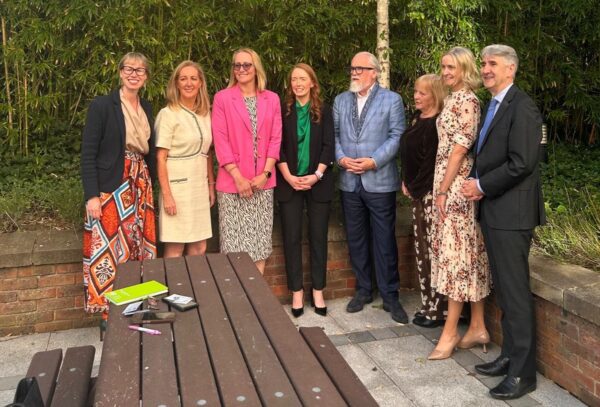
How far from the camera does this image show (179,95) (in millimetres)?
3820

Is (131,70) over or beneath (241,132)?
over

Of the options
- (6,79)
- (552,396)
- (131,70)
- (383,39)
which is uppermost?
(383,39)

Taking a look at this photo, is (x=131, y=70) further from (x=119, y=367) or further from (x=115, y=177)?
(x=119, y=367)

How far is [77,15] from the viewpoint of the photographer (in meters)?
5.02

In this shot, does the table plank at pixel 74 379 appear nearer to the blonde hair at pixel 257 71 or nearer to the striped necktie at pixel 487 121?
the blonde hair at pixel 257 71

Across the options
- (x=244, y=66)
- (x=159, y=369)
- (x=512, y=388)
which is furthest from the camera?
(x=244, y=66)

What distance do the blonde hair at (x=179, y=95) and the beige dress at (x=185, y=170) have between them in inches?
1.8

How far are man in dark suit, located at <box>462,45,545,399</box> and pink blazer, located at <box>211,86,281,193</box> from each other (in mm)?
1341

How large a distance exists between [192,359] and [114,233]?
188 centimetres

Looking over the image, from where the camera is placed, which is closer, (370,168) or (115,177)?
(115,177)

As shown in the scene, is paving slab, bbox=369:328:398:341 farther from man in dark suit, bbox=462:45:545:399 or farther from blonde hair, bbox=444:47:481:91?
blonde hair, bbox=444:47:481:91

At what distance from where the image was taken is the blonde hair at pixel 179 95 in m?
3.76

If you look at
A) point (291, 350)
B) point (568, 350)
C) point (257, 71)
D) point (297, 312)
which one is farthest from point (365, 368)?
point (257, 71)

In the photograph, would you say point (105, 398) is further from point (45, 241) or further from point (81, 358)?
point (45, 241)
